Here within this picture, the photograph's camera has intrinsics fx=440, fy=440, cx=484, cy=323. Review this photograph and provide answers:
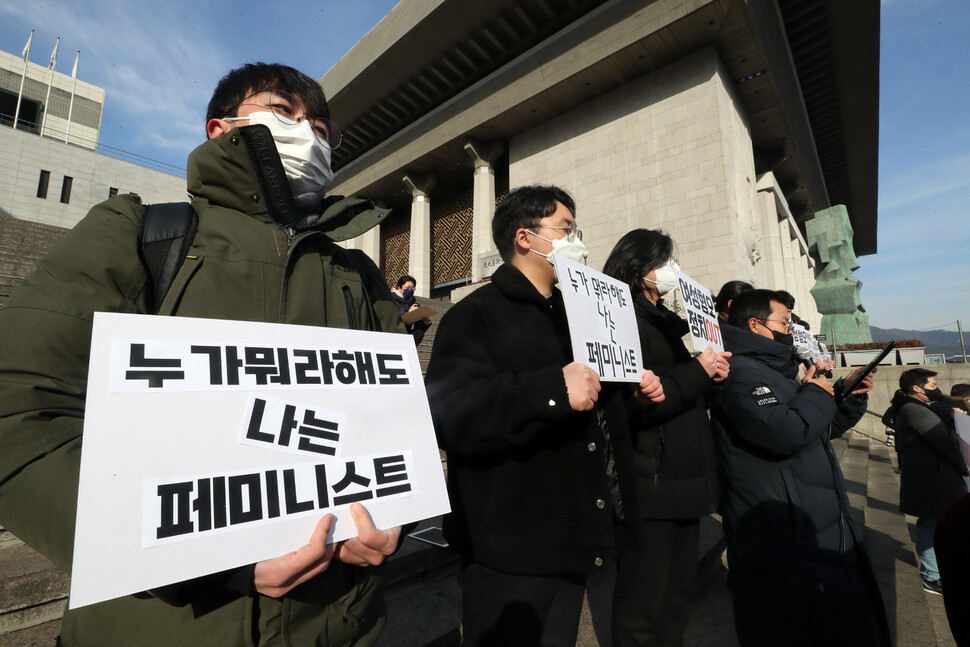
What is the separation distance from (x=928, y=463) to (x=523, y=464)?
4268 millimetres

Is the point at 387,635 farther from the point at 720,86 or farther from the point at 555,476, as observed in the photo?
the point at 720,86

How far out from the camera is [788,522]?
1.88 metres

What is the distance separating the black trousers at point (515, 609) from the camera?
133cm

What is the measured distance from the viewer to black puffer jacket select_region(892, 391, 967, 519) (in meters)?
3.53

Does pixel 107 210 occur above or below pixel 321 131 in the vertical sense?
below

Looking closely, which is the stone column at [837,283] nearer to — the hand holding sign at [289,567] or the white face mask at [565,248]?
the white face mask at [565,248]

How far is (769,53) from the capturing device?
11.7 meters

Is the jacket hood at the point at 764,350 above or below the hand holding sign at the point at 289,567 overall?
above

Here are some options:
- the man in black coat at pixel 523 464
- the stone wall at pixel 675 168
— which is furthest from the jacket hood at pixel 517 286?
the stone wall at pixel 675 168

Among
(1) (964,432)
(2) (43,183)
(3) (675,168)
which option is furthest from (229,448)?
(2) (43,183)

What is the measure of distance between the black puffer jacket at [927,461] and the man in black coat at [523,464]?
3.75 metres

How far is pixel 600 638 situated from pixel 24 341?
285 cm

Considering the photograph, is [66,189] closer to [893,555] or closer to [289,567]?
[289,567]

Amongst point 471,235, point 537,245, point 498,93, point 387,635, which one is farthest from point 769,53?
point 387,635
